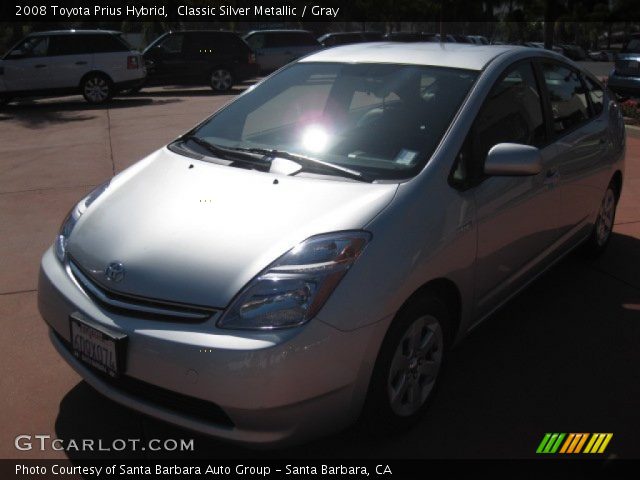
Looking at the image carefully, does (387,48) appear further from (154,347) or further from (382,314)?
(154,347)

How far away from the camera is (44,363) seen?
3.87m

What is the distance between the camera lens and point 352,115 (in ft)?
13.0

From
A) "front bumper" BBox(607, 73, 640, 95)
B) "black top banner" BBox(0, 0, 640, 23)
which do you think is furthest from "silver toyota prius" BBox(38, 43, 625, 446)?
"black top banner" BBox(0, 0, 640, 23)

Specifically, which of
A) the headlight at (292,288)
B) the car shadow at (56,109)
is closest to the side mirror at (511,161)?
the headlight at (292,288)

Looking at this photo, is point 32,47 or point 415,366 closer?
point 415,366

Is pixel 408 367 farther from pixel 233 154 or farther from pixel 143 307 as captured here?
pixel 233 154

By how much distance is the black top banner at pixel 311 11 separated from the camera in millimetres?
25536

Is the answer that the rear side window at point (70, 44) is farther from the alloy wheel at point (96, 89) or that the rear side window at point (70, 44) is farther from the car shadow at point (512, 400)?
the car shadow at point (512, 400)

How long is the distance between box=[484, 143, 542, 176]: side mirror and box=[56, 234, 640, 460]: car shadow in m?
1.01

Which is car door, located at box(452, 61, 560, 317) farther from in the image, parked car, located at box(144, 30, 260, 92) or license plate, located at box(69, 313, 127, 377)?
parked car, located at box(144, 30, 260, 92)

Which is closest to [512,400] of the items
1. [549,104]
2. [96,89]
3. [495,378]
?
[495,378]

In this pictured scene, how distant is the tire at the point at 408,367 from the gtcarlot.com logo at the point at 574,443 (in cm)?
55

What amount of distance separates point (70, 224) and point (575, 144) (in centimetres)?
302

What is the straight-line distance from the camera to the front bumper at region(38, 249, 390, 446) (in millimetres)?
2600
